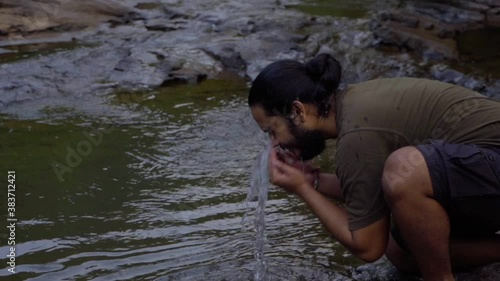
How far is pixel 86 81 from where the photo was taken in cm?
772

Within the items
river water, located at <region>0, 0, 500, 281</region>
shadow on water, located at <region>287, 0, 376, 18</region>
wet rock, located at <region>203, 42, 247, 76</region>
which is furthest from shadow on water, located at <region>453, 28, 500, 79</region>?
river water, located at <region>0, 0, 500, 281</region>

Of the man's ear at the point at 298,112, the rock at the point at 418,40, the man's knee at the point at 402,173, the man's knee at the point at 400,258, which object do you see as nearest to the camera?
the man's knee at the point at 402,173

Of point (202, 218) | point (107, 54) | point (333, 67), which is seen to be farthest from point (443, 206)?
point (107, 54)

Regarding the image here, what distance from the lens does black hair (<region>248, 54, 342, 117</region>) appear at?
107 inches

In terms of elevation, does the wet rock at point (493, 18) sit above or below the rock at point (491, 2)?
below

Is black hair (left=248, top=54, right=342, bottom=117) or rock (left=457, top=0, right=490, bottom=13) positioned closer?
black hair (left=248, top=54, right=342, bottom=117)

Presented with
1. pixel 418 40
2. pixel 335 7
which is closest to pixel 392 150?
pixel 418 40

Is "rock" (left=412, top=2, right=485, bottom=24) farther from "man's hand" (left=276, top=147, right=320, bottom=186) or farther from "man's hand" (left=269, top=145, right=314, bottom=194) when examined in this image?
"man's hand" (left=269, top=145, right=314, bottom=194)

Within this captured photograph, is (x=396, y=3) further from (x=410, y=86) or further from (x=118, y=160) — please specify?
(x=410, y=86)

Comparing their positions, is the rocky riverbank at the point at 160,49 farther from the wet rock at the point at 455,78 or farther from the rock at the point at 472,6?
the rock at the point at 472,6

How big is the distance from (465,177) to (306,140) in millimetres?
561

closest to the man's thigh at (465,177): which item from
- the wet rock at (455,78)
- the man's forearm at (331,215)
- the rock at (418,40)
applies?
the man's forearm at (331,215)

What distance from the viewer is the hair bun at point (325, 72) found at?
272 cm

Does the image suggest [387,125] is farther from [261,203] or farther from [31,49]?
[31,49]
